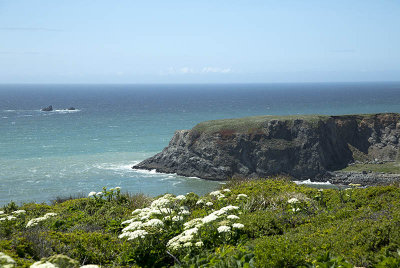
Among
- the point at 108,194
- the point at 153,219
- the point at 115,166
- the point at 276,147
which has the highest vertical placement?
the point at 153,219

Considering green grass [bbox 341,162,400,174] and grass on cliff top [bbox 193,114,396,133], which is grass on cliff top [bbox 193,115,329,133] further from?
green grass [bbox 341,162,400,174]

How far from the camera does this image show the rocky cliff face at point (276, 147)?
5712cm

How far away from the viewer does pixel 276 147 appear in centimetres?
5831

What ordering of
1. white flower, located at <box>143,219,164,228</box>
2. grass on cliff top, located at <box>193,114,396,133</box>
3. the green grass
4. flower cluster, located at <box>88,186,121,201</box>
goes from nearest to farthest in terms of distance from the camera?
white flower, located at <box>143,219,164,228</box>, flower cluster, located at <box>88,186,121,201</box>, the green grass, grass on cliff top, located at <box>193,114,396,133</box>

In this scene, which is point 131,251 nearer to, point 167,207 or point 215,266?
point 167,207

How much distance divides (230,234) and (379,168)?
5218 centimetres

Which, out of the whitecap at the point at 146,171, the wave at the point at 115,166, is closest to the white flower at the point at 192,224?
the whitecap at the point at 146,171

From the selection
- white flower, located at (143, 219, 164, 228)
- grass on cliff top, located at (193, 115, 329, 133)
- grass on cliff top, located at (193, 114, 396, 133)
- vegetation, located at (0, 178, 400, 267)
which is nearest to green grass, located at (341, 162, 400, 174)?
grass on cliff top, located at (193, 114, 396, 133)

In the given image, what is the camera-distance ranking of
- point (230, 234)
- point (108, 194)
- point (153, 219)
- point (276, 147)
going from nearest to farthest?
point (153, 219) → point (230, 234) → point (108, 194) → point (276, 147)

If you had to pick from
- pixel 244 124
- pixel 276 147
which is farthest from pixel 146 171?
pixel 276 147

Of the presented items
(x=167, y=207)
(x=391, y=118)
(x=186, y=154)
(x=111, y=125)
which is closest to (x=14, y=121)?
(x=111, y=125)

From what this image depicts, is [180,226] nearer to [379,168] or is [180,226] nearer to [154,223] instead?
[154,223]

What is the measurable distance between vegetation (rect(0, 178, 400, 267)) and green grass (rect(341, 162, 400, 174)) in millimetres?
44523

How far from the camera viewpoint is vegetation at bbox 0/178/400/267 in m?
7.47
